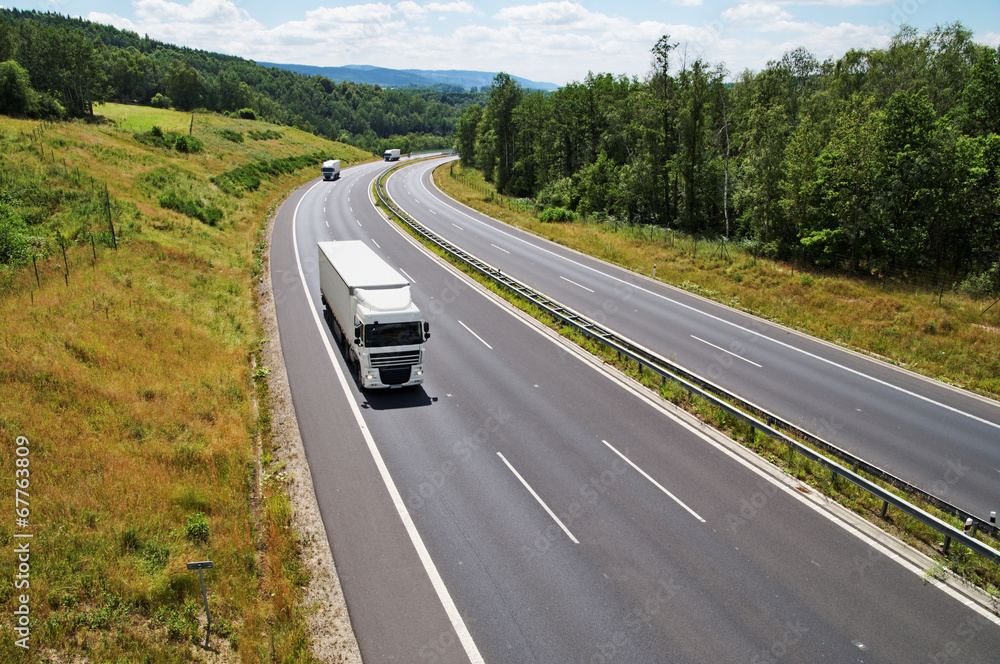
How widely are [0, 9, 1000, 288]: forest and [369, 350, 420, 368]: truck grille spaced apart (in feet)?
107

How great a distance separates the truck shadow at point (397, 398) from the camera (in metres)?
18.4

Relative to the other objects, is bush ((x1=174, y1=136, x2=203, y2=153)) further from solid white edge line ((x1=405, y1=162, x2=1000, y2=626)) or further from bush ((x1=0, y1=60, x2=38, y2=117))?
solid white edge line ((x1=405, y1=162, x2=1000, y2=626))

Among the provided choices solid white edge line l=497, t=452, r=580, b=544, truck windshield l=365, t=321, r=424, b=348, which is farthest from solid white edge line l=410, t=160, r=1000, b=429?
truck windshield l=365, t=321, r=424, b=348

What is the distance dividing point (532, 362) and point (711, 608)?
1250 cm

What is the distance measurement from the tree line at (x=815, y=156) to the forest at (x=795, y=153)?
0.39ft

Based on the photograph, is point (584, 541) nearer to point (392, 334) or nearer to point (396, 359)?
point (396, 359)

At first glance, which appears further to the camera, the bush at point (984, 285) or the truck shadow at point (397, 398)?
the bush at point (984, 285)

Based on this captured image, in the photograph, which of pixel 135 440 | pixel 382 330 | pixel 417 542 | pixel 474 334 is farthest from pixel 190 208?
pixel 417 542

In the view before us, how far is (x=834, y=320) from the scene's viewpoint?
2820 cm

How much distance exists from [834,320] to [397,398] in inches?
881

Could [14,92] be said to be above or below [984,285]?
above

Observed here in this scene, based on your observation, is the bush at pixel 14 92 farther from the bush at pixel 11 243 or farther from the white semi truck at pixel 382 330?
the white semi truck at pixel 382 330

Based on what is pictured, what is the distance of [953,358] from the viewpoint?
927 inches

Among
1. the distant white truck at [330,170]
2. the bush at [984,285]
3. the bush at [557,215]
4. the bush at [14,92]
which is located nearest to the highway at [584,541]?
the bush at [984,285]
